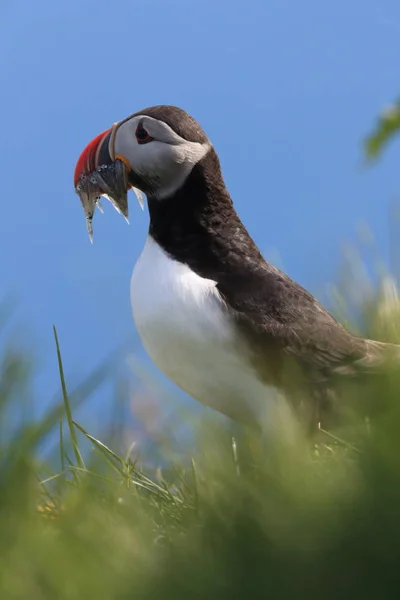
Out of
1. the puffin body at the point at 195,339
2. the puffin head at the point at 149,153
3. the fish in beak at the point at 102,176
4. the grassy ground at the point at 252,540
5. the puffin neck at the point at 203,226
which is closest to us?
the grassy ground at the point at 252,540

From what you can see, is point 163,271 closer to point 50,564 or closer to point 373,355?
point 373,355

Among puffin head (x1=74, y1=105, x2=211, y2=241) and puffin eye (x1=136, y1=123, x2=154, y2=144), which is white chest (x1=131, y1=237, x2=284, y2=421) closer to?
puffin head (x1=74, y1=105, x2=211, y2=241)

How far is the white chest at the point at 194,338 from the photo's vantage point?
3498 mm

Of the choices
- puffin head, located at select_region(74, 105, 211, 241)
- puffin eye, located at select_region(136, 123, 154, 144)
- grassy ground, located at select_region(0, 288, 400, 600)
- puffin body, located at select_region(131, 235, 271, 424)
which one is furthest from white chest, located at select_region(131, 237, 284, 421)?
grassy ground, located at select_region(0, 288, 400, 600)

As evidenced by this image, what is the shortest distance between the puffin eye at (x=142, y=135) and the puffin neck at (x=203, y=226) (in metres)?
0.26

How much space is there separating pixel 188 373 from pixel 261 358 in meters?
0.36

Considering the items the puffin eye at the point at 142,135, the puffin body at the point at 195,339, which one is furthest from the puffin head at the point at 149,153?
the puffin body at the point at 195,339

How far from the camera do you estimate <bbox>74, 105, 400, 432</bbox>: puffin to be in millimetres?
3514

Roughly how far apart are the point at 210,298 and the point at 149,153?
32.9 inches

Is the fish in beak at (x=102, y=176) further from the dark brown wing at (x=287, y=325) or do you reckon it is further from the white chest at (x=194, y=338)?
the dark brown wing at (x=287, y=325)

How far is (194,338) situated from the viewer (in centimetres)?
351

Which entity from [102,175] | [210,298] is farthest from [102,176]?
[210,298]

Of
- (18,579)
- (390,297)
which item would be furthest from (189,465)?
(390,297)

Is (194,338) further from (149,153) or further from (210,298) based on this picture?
(149,153)
